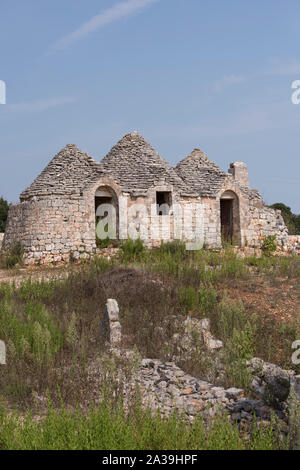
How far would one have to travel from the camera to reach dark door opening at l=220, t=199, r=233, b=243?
19728 millimetres

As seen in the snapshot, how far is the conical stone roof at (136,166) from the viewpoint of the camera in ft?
59.1

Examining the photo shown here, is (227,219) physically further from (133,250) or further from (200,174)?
(133,250)

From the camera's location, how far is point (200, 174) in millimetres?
19844

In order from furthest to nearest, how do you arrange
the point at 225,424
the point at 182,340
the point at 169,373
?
the point at 182,340, the point at 169,373, the point at 225,424

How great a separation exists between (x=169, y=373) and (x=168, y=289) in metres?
4.02

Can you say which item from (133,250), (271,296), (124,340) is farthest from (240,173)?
(124,340)

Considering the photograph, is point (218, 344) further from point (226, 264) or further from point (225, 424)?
point (226, 264)

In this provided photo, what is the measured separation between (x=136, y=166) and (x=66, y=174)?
2.75 m

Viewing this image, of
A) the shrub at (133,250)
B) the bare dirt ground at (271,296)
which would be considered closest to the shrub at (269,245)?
the shrub at (133,250)

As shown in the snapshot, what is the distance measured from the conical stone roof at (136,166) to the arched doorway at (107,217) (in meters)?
0.55

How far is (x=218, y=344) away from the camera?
27.6ft

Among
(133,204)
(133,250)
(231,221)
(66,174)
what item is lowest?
(133,250)

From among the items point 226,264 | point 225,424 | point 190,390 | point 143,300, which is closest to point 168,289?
point 143,300

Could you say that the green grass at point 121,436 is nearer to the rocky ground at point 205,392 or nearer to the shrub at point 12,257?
the rocky ground at point 205,392
